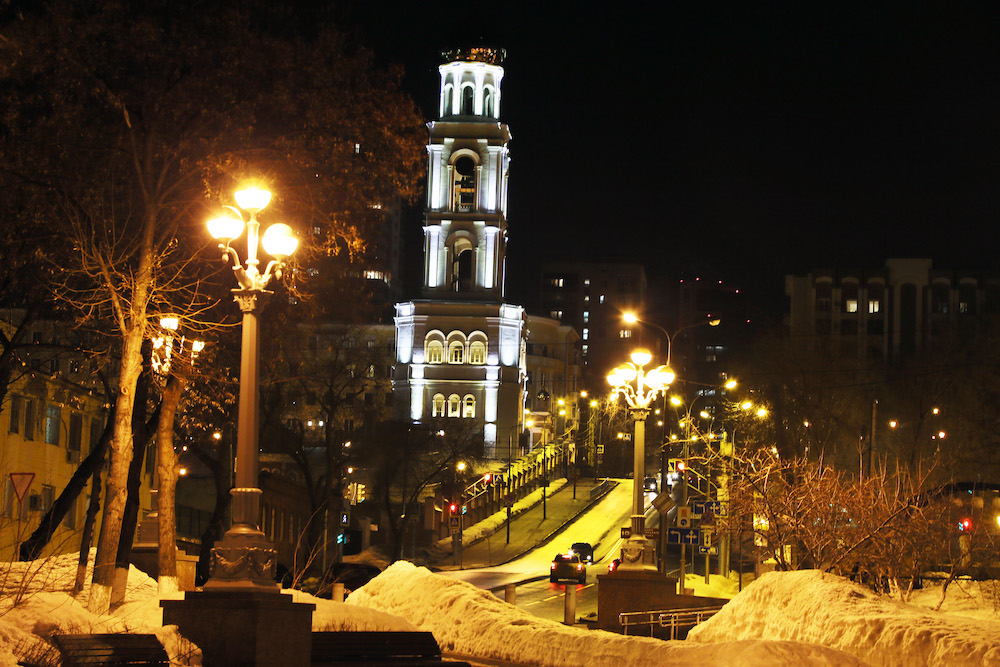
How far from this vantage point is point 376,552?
61969 millimetres

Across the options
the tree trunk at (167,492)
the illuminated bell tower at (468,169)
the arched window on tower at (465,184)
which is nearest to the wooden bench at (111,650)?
the tree trunk at (167,492)

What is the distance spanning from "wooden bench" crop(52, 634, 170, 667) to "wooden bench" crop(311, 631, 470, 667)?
8.87 ft

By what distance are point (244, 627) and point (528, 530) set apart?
62.5 meters

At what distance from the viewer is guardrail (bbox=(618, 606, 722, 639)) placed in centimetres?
2445

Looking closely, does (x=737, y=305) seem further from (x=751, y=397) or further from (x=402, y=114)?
(x=402, y=114)

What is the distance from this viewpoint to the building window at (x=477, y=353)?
9688 centimetres

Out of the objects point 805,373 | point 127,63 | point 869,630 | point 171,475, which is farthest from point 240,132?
point 805,373

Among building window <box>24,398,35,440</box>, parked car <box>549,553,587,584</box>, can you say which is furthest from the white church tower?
building window <box>24,398,35,440</box>

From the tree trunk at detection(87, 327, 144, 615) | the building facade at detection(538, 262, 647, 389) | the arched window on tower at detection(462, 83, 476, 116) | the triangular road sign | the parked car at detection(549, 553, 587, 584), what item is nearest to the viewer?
the triangular road sign

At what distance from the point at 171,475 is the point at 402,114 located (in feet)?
25.8

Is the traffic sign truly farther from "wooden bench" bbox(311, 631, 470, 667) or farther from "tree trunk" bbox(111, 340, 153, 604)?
"wooden bench" bbox(311, 631, 470, 667)

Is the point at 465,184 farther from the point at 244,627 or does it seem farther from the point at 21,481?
the point at 244,627

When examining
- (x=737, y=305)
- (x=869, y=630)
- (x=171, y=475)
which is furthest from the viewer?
(x=737, y=305)

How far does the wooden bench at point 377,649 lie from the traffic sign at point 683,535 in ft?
55.4
